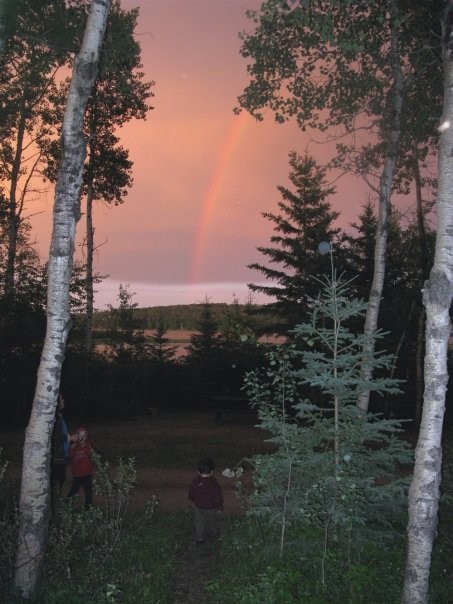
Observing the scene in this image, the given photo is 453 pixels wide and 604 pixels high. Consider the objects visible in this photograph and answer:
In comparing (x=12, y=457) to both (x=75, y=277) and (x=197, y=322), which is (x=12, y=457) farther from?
(x=197, y=322)

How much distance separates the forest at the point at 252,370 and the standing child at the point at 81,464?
11 cm

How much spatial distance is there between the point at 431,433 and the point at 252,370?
4.49 m

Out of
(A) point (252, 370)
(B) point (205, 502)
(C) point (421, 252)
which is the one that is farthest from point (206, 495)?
(C) point (421, 252)

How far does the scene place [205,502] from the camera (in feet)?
25.7

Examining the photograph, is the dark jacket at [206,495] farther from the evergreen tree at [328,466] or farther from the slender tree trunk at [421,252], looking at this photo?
the slender tree trunk at [421,252]

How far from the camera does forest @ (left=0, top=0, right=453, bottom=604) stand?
5578 mm

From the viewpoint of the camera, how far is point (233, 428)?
60.0 feet

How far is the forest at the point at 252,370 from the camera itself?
5578mm

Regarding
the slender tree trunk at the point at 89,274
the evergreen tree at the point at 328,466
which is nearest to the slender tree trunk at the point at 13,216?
the slender tree trunk at the point at 89,274

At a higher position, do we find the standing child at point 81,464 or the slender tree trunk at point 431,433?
the slender tree trunk at point 431,433

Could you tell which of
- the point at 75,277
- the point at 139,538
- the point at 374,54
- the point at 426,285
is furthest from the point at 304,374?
the point at 75,277

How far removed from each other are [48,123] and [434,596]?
837 inches

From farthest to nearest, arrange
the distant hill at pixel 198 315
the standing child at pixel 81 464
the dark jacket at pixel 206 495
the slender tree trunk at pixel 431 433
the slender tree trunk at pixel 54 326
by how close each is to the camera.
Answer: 1. the distant hill at pixel 198 315
2. the standing child at pixel 81 464
3. the dark jacket at pixel 206 495
4. the slender tree trunk at pixel 54 326
5. the slender tree trunk at pixel 431 433

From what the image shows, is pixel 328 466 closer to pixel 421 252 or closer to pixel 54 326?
pixel 54 326
